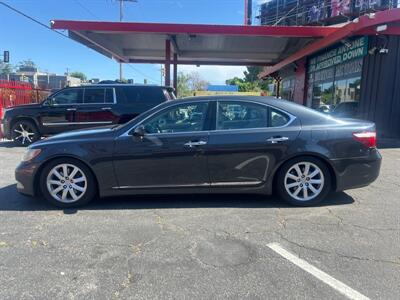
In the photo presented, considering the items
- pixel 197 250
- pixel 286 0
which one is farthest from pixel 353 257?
pixel 286 0

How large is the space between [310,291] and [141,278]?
56.1 inches

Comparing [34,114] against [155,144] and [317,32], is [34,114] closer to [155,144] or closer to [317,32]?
[155,144]

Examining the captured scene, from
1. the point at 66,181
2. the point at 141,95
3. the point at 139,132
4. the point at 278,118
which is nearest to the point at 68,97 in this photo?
the point at 141,95

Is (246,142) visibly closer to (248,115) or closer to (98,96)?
(248,115)

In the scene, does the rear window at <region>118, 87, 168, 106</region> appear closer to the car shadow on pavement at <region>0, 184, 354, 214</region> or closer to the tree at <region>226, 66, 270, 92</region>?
the car shadow on pavement at <region>0, 184, 354, 214</region>

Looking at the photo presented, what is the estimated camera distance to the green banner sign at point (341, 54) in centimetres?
1291

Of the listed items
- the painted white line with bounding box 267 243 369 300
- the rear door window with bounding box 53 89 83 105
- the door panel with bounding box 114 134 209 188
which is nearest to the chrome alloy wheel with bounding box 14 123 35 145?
the rear door window with bounding box 53 89 83 105

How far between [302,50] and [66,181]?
15.4 meters

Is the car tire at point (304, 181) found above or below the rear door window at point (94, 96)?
below

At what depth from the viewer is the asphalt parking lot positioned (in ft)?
9.61

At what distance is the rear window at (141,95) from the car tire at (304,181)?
594 cm

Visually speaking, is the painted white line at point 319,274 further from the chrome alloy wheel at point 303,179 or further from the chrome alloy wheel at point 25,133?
the chrome alloy wheel at point 25,133

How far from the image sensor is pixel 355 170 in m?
4.91

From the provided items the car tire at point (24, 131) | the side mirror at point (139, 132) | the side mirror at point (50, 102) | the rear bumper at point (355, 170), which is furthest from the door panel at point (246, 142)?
the car tire at point (24, 131)
